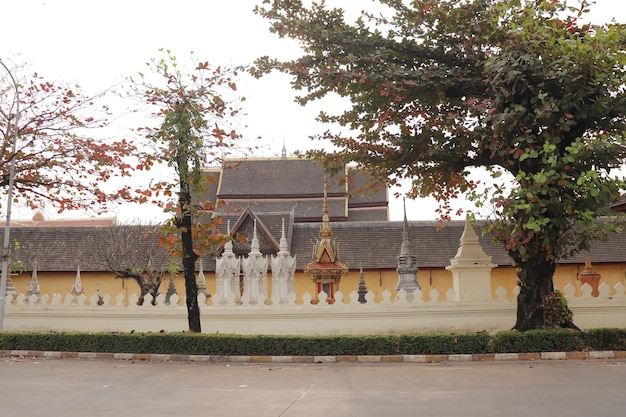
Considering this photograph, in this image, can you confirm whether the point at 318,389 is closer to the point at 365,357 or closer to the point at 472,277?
the point at 365,357

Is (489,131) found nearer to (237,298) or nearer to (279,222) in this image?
(237,298)

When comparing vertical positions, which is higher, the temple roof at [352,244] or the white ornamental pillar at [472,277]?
the temple roof at [352,244]

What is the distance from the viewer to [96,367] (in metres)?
10.9

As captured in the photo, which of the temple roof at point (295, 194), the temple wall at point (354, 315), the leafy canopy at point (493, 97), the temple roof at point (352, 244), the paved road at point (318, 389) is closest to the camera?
the paved road at point (318, 389)


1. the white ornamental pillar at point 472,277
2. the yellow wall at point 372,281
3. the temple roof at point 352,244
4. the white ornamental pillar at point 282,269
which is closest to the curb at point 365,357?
the white ornamental pillar at point 472,277

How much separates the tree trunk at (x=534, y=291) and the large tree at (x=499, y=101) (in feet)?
0.07

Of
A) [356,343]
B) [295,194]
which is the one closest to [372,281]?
[295,194]

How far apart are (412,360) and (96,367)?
5.62 meters

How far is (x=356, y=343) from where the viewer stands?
454 inches

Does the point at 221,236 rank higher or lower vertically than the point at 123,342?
higher

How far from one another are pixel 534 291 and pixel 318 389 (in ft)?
19.1

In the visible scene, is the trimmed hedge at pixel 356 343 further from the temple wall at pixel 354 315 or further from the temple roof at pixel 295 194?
the temple roof at pixel 295 194

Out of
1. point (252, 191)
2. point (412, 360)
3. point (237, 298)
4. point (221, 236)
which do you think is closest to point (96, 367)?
point (221, 236)

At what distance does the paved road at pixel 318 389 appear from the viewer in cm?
657
